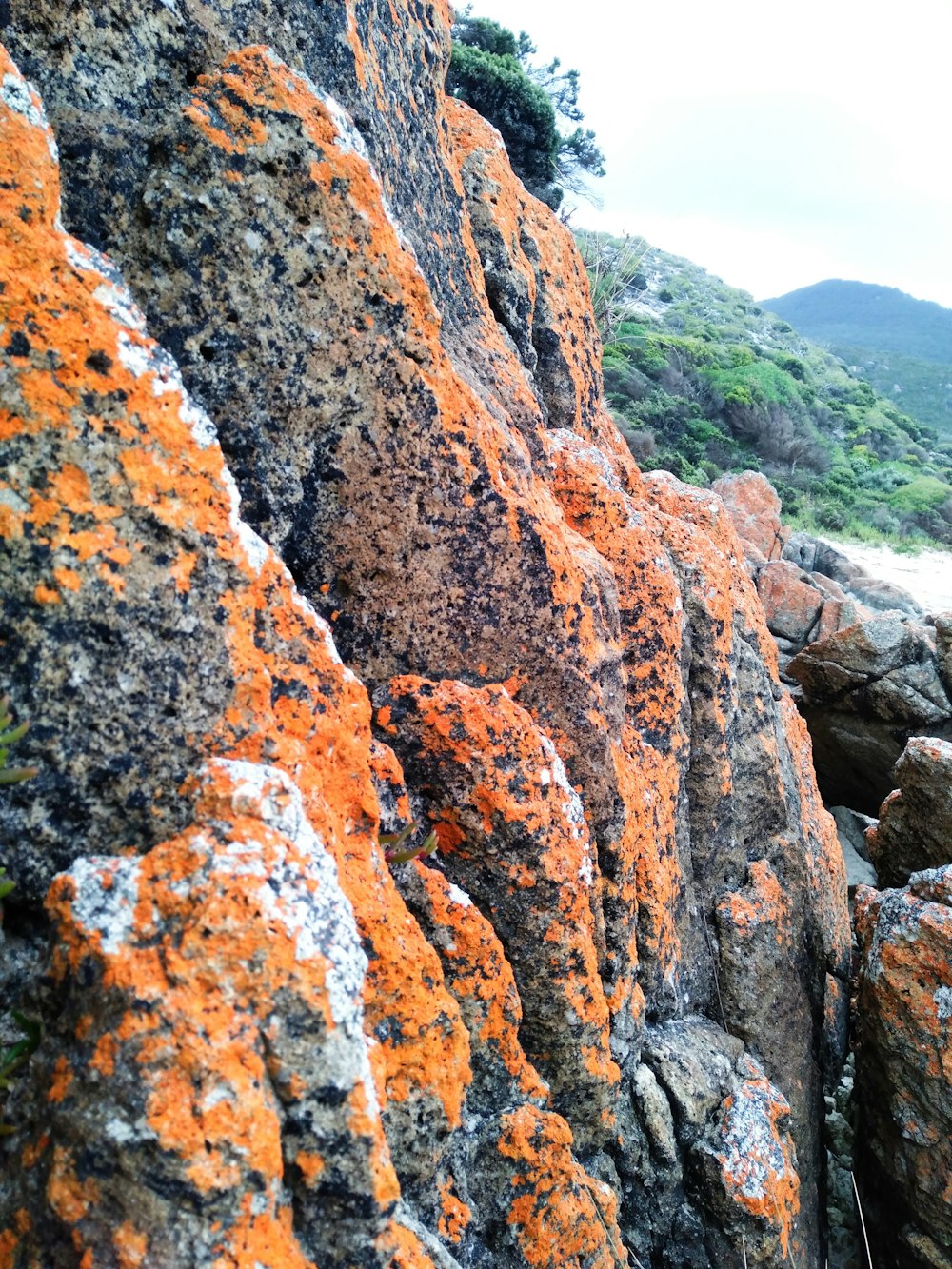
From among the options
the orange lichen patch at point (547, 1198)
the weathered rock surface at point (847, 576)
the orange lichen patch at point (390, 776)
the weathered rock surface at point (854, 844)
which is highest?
the orange lichen patch at point (390, 776)

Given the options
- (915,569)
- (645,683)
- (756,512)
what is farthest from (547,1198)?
(915,569)

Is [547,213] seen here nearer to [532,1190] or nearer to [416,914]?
[416,914]

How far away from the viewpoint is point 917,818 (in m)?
6.55

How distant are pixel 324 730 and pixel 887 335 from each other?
12141cm

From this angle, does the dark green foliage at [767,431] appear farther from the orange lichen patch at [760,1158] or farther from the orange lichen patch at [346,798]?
the orange lichen patch at [346,798]

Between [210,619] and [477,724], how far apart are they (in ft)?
3.68

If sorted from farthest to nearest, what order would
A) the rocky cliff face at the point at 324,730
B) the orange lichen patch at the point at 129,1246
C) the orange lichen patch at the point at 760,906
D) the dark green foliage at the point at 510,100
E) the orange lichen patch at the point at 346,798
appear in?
the dark green foliage at the point at 510,100
the orange lichen patch at the point at 760,906
the orange lichen patch at the point at 346,798
the rocky cliff face at the point at 324,730
the orange lichen patch at the point at 129,1246

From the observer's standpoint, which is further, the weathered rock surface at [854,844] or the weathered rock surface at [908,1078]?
the weathered rock surface at [854,844]

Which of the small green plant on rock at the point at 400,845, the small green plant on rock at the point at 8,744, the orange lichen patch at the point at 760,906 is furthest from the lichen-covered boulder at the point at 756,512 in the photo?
the small green plant on rock at the point at 8,744

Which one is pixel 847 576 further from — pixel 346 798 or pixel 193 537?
pixel 193 537

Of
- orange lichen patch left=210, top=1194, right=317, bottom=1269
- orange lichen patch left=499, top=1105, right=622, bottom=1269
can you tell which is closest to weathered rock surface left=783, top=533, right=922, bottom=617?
orange lichen patch left=499, top=1105, right=622, bottom=1269

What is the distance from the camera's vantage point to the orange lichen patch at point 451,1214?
251 cm

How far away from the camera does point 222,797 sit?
1980mm

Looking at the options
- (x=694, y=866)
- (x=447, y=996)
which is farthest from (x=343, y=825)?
(x=694, y=866)
